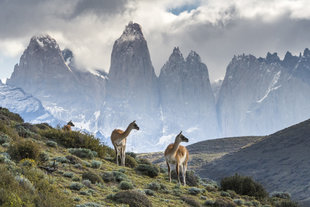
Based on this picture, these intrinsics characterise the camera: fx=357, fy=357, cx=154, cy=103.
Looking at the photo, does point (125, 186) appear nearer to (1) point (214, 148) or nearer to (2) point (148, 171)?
(2) point (148, 171)

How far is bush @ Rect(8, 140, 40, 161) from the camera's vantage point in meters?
12.7

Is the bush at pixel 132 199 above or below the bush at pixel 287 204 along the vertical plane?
above

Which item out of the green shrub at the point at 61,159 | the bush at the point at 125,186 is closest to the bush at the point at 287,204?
the bush at the point at 125,186

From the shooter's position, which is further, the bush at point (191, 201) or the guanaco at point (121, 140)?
the guanaco at point (121, 140)

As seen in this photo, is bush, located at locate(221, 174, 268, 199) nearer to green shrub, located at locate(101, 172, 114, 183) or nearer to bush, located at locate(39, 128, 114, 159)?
bush, located at locate(39, 128, 114, 159)

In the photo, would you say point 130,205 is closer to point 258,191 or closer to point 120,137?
point 120,137

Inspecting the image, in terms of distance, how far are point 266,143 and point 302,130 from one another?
8.39 m

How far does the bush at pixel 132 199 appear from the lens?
1045 centimetres

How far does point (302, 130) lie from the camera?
8062cm

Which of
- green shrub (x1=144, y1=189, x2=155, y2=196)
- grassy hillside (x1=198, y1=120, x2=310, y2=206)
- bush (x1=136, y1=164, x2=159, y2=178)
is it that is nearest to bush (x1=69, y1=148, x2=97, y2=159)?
bush (x1=136, y1=164, x2=159, y2=178)

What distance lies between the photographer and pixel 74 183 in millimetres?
11188

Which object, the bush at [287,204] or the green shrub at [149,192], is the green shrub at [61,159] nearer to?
the green shrub at [149,192]

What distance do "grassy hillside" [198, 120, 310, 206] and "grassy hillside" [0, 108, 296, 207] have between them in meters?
34.8

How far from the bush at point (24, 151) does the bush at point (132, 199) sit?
12.7ft
